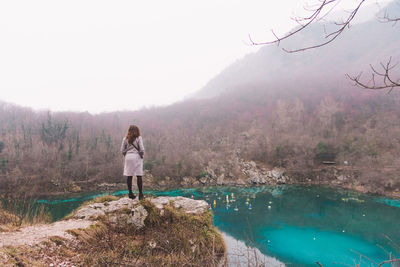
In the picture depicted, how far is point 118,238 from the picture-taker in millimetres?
3836

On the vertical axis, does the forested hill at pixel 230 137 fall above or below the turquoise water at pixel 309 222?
above

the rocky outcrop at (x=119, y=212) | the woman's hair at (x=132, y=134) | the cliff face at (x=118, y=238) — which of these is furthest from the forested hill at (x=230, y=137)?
the woman's hair at (x=132, y=134)

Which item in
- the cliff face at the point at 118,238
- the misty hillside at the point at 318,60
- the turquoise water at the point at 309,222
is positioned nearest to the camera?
the cliff face at the point at 118,238

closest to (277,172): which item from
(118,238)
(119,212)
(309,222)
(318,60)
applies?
(309,222)

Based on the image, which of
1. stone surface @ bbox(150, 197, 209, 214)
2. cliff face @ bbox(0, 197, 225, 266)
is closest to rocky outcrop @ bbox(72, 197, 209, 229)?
cliff face @ bbox(0, 197, 225, 266)

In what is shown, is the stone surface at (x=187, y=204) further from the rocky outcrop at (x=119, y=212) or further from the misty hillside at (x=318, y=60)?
the misty hillside at (x=318, y=60)

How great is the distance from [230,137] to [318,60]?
7462 centimetres

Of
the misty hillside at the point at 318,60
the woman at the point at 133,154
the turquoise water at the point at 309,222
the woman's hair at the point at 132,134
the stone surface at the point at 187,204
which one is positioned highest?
the misty hillside at the point at 318,60

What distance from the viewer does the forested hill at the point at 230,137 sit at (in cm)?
3183

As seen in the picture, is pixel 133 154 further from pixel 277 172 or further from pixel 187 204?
pixel 277 172

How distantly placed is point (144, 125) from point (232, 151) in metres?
31.7

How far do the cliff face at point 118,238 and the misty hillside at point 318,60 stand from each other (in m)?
73.8

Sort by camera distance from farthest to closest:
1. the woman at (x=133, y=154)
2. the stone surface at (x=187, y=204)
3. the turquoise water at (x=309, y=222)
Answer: the turquoise water at (x=309, y=222) < the stone surface at (x=187, y=204) < the woman at (x=133, y=154)

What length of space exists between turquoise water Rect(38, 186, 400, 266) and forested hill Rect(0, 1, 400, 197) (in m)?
6.00
